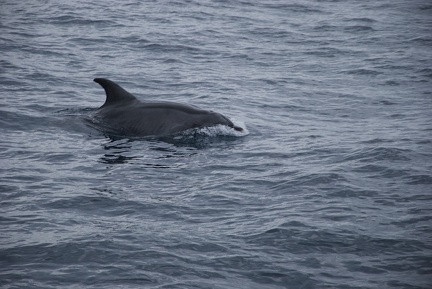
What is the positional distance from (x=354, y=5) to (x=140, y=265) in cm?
3054

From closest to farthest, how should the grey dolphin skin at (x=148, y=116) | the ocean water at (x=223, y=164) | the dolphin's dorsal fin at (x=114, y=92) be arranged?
the ocean water at (x=223, y=164) → the grey dolphin skin at (x=148, y=116) → the dolphin's dorsal fin at (x=114, y=92)

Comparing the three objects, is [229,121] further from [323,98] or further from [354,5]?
[354,5]

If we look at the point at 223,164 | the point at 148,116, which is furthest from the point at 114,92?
the point at 223,164

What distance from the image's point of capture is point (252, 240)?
12.1 meters

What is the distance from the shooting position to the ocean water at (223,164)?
11.3m

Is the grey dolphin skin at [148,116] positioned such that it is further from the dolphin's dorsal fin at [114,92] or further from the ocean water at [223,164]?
the ocean water at [223,164]

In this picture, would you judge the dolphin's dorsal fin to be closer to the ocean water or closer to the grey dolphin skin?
the grey dolphin skin

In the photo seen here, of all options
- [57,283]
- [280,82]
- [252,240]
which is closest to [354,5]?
[280,82]

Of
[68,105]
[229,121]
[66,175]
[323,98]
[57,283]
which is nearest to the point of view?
[57,283]

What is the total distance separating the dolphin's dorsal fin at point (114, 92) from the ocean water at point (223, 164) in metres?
0.96

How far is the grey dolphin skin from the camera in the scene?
714 inches

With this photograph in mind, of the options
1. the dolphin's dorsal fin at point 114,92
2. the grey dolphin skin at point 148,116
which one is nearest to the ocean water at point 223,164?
the grey dolphin skin at point 148,116

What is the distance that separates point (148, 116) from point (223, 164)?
3106mm

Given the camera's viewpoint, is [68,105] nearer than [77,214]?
No
